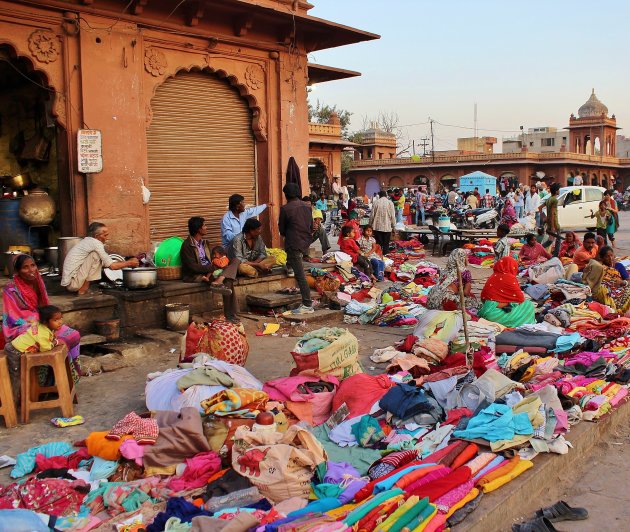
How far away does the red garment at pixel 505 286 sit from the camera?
327 inches

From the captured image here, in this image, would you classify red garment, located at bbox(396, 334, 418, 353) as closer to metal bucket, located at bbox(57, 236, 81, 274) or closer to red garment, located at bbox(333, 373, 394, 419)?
red garment, located at bbox(333, 373, 394, 419)

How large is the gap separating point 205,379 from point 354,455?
1393mm

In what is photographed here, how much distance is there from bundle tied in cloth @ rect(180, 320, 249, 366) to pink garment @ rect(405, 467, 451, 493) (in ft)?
8.84

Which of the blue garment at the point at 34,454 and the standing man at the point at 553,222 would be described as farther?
the standing man at the point at 553,222

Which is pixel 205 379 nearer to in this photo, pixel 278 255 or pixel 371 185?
pixel 278 255

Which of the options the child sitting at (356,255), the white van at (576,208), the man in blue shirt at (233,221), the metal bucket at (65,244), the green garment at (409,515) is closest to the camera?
the green garment at (409,515)

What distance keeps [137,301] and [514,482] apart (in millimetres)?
5225

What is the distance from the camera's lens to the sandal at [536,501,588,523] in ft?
13.3

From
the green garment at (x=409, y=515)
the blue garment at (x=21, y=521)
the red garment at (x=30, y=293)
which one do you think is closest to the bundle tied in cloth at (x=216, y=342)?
the red garment at (x=30, y=293)

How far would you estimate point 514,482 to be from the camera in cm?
416

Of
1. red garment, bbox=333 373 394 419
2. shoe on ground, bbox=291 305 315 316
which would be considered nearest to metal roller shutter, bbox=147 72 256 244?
shoe on ground, bbox=291 305 315 316

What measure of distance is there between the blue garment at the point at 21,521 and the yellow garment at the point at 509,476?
260 cm

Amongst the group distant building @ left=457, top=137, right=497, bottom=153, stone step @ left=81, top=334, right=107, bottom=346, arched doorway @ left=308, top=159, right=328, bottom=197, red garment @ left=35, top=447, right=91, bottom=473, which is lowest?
red garment @ left=35, top=447, right=91, bottom=473

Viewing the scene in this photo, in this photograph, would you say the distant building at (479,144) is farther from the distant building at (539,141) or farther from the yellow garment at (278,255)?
the yellow garment at (278,255)
